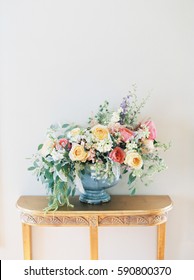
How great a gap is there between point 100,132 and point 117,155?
0.16 metres

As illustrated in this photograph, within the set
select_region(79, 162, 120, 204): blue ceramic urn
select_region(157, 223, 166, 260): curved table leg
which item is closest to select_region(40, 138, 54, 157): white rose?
select_region(79, 162, 120, 204): blue ceramic urn

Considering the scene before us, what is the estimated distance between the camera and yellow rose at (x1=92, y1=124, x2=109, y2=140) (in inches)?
73.7

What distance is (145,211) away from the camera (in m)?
1.96

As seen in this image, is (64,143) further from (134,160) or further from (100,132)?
(134,160)

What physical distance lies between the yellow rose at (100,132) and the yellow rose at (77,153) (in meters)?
0.11

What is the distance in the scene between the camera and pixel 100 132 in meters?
1.88


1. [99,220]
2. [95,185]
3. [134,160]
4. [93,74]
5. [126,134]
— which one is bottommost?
[99,220]

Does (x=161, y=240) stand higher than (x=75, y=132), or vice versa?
(x=75, y=132)

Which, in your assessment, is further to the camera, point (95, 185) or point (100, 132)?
point (95, 185)
